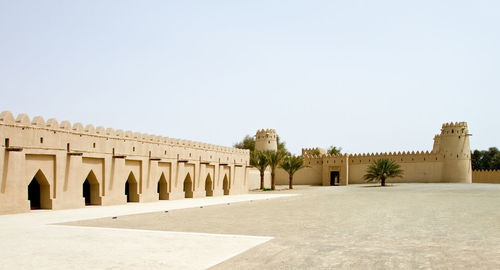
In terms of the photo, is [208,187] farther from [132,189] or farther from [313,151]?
[313,151]

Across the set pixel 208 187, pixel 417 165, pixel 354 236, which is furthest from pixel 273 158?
pixel 354 236

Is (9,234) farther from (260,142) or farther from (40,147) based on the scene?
(260,142)

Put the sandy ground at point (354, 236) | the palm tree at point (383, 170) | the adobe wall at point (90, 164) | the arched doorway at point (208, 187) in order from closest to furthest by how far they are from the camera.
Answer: the sandy ground at point (354, 236)
the adobe wall at point (90, 164)
the arched doorway at point (208, 187)
the palm tree at point (383, 170)

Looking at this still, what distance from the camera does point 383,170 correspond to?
4203 centimetres

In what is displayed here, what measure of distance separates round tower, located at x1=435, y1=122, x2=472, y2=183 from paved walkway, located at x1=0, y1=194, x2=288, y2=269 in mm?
38999

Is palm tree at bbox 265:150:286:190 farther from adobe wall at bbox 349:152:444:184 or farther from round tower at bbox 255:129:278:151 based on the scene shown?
adobe wall at bbox 349:152:444:184

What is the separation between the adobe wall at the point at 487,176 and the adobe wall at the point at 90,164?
33.6 metres

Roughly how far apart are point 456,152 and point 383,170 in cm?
774

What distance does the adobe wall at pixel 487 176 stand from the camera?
4816cm

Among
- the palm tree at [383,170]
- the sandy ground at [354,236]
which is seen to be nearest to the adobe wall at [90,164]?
the sandy ground at [354,236]

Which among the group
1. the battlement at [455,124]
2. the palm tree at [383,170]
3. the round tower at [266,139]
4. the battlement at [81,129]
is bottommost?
the palm tree at [383,170]

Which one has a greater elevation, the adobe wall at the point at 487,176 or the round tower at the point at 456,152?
the round tower at the point at 456,152

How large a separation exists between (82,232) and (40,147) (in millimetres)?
7210

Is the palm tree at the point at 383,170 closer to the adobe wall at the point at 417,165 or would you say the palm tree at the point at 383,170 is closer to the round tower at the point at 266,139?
the adobe wall at the point at 417,165
